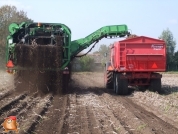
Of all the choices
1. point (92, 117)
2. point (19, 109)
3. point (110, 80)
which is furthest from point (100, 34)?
point (92, 117)

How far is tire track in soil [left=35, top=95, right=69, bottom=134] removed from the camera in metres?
7.39

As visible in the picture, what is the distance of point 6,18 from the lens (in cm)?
5072

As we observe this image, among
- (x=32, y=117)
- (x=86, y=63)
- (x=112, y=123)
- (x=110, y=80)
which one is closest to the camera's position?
(x=112, y=123)

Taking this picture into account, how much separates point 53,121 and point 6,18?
44748mm

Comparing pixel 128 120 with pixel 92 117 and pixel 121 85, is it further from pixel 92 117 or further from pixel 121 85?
pixel 121 85

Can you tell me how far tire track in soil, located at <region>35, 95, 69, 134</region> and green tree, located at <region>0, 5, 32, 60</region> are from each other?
38.5 m

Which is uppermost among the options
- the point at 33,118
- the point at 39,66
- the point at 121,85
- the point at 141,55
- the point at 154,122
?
the point at 141,55

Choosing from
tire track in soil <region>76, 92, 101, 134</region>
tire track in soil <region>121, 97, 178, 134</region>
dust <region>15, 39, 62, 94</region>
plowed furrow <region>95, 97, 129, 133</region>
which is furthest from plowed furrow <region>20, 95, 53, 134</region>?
dust <region>15, 39, 62, 94</region>

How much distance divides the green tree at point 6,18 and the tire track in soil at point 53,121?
1517 inches

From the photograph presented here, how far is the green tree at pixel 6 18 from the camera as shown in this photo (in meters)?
48.1

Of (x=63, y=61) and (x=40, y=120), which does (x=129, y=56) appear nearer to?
(x=63, y=61)

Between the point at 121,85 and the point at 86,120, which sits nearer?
the point at 86,120

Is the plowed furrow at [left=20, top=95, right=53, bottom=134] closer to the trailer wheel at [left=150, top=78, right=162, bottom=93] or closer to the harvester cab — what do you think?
the harvester cab

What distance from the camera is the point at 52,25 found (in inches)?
593
